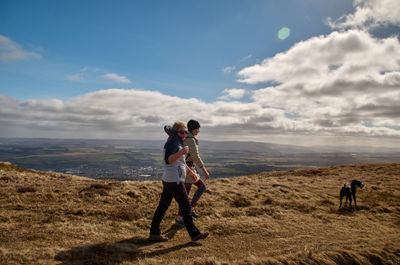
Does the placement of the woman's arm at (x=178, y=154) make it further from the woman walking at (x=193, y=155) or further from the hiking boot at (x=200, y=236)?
the hiking boot at (x=200, y=236)

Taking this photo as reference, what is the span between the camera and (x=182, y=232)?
652 centimetres

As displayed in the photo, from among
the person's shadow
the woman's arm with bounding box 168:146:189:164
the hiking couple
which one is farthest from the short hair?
the person's shadow

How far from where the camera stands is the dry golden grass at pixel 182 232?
4867 millimetres

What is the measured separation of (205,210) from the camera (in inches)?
345

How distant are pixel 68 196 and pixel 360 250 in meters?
10.7

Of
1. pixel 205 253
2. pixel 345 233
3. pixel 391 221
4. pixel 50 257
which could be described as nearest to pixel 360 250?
pixel 345 233

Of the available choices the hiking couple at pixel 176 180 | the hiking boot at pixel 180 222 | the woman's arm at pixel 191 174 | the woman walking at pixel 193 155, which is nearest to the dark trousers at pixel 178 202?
the hiking couple at pixel 176 180

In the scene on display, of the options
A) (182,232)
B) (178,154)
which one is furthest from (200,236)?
(178,154)

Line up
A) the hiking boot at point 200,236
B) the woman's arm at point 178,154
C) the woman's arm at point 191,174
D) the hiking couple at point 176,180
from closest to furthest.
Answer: the woman's arm at point 178,154, the hiking couple at point 176,180, the hiking boot at point 200,236, the woman's arm at point 191,174

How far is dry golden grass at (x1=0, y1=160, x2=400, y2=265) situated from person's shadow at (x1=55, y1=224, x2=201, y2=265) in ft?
0.07

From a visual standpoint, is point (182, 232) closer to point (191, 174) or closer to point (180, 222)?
point (180, 222)

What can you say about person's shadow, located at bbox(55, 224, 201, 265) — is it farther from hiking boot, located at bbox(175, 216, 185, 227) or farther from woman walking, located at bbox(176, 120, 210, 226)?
→ woman walking, located at bbox(176, 120, 210, 226)

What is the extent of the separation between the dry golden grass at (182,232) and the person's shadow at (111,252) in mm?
20

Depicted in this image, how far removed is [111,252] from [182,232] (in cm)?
219
